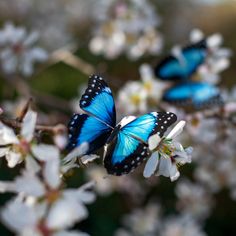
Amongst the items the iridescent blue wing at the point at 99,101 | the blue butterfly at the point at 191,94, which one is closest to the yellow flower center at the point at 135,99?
the blue butterfly at the point at 191,94

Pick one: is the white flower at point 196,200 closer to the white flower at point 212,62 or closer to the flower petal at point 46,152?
the white flower at point 212,62

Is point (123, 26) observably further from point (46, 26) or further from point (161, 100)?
point (46, 26)

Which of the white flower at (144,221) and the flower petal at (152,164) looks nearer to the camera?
the flower petal at (152,164)

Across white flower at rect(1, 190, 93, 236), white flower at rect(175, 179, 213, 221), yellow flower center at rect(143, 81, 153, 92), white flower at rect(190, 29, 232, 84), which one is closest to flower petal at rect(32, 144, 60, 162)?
white flower at rect(1, 190, 93, 236)

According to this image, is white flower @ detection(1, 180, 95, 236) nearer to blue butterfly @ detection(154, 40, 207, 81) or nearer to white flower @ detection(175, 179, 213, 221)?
blue butterfly @ detection(154, 40, 207, 81)

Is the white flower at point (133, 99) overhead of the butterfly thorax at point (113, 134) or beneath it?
beneath

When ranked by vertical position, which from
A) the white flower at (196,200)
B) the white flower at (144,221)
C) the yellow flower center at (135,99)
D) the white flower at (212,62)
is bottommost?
the white flower at (144,221)

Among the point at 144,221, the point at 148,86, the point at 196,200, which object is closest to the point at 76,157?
the point at 148,86

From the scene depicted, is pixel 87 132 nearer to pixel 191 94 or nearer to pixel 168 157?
pixel 168 157

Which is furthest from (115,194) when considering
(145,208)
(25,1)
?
(25,1)
